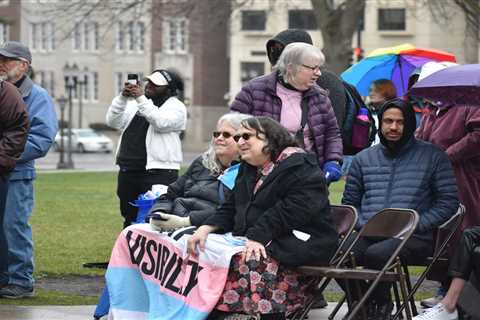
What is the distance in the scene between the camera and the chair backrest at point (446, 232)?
28.5ft

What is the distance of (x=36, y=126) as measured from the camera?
1042 centimetres

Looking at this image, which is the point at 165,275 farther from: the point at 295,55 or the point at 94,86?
the point at 94,86

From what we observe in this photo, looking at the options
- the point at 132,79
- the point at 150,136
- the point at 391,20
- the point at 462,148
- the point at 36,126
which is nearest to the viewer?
the point at 462,148

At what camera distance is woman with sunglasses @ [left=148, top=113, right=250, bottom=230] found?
347 inches

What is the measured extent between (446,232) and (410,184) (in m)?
0.48

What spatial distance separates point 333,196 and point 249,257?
16681mm

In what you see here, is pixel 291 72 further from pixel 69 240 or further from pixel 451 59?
pixel 69 240

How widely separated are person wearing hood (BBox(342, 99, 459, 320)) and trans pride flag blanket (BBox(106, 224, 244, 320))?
43.4 inches

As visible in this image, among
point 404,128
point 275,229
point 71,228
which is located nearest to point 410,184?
point 404,128

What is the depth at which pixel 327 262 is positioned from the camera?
325 inches

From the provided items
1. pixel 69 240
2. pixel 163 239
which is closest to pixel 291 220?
pixel 163 239

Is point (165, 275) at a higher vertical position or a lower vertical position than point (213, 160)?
lower

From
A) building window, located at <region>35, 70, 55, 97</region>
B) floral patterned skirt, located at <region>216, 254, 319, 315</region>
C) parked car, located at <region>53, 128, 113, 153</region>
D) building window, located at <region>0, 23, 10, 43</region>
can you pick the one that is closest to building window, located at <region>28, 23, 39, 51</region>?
building window, located at <region>0, 23, 10, 43</region>

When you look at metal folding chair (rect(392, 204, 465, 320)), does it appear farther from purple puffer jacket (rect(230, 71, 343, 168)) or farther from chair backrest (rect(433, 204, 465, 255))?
purple puffer jacket (rect(230, 71, 343, 168))
